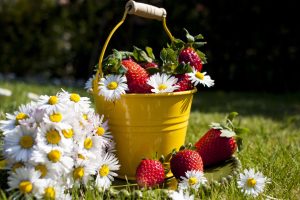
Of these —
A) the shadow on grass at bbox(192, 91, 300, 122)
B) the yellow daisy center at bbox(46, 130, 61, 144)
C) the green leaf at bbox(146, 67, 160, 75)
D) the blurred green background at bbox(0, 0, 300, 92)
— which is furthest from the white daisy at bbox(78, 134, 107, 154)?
the blurred green background at bbox(0, 0, 300, 92)

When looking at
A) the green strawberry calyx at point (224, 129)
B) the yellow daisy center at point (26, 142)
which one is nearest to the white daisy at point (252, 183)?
the green strawberry calyx at point (224, 129)

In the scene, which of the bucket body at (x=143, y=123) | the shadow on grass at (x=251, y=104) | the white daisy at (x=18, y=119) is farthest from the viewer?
the shadow on grass at (x=251, y=104)

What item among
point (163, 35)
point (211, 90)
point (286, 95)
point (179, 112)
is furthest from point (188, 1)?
point (179, 112)

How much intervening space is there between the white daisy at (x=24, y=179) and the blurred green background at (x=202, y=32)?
389cm

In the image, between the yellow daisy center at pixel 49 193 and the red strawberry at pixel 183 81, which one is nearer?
the yellow daisy center at pixel 49 193

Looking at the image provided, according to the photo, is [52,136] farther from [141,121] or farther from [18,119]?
[141,121]

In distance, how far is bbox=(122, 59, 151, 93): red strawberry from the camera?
164cm

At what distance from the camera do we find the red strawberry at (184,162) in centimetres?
156

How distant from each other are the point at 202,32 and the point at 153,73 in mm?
3551

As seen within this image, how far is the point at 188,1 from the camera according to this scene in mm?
5211

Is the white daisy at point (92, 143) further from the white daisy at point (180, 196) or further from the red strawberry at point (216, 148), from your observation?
the red strawberry at point (216, 148)

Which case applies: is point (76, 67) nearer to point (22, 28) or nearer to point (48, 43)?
point (48, 43)

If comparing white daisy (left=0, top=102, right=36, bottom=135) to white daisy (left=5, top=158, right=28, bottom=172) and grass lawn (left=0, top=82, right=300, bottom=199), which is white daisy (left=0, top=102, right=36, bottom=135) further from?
grass lawn (left=0, top=82, right=300, bottom=199)

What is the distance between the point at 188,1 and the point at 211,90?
102 cm
